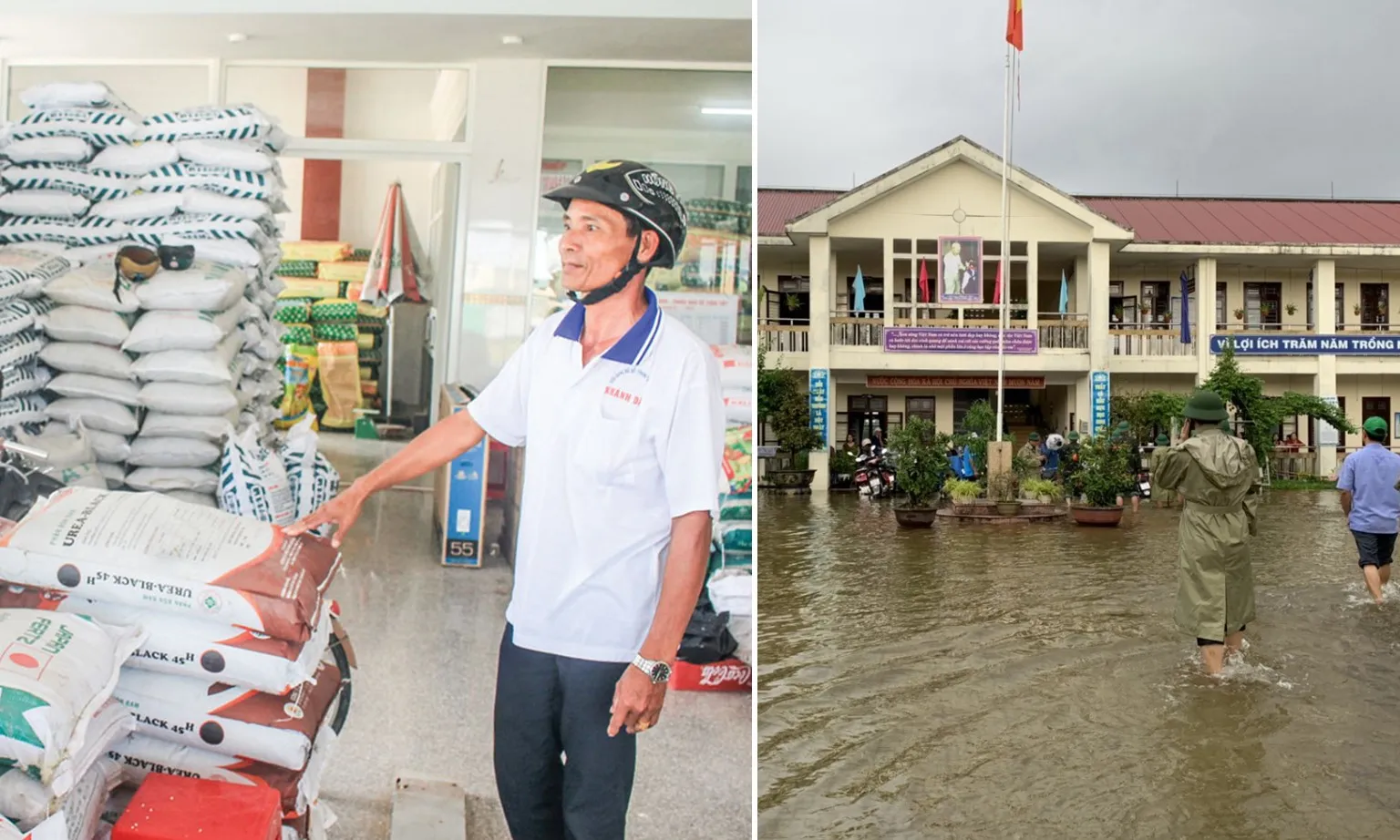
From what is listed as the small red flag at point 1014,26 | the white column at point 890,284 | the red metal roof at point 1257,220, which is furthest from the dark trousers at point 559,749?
the small red flag at point 1014,26

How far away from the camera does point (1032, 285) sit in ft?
15.8

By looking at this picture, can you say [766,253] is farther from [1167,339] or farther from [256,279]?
[256,279]

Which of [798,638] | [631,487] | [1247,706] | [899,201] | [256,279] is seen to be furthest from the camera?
[899,201]

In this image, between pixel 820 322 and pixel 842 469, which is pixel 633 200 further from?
pixel 820 322

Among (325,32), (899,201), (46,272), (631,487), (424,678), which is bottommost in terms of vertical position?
(424,678)

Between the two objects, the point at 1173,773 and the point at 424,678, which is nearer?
the point at 424,678

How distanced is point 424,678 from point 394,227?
38.1 inches

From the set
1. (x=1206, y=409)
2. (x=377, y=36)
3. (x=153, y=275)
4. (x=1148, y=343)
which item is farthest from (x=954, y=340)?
(x=153, y=275)

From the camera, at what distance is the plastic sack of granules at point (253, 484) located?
72.9 inches

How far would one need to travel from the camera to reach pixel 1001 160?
524 cm

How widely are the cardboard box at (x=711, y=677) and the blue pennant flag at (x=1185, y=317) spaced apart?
3.68 meters

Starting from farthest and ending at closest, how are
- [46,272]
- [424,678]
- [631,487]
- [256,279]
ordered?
[256,279], [46,272], [424,678], [631,487]

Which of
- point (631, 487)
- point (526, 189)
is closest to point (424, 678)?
point (631, 487)

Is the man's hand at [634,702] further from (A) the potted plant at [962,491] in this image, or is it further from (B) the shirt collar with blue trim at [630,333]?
(A) the potted plant at [962,491]
